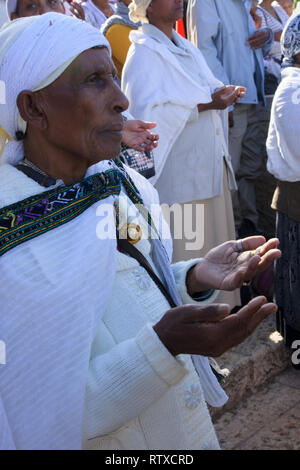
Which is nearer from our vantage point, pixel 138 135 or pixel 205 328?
pixel 205 328

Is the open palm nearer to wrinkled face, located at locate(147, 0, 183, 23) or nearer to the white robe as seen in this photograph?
the white robe

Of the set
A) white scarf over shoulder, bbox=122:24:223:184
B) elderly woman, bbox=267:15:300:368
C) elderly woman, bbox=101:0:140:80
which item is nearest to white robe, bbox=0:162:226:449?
white scarf over shoulder, bbox=122:24:223:184

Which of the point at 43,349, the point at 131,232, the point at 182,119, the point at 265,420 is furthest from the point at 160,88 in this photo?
the point at 43,349

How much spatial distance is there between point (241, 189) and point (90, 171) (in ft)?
14.0

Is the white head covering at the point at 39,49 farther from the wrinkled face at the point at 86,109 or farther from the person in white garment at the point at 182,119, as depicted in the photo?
the person in white garment at the point at 182,119

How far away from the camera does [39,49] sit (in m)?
1.67

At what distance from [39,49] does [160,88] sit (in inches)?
95.5

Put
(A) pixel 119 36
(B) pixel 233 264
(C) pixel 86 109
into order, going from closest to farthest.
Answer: (C) pixel 86 109 → (B) pixel 233 264 → (A) pixel 119 36

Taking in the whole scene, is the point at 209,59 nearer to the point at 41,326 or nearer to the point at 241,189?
the point at 241,189

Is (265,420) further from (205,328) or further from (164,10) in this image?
(164,10)

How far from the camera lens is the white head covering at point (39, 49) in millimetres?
1673

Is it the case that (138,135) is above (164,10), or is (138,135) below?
below

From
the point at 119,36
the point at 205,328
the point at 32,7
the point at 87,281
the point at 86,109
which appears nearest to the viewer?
the point at 205,328

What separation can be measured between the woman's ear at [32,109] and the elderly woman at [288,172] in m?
2.47
